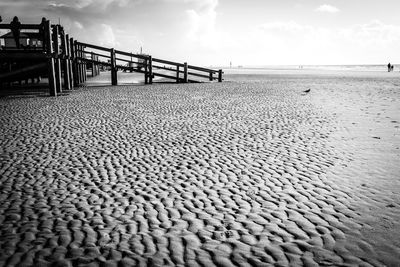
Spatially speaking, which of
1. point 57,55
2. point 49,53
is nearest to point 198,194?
point 49,53

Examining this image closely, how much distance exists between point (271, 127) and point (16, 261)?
658cm

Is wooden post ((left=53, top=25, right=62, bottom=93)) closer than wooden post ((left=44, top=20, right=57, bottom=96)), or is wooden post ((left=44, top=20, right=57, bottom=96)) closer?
wooden post ((left=44, top=20, right=57, bottom=96))

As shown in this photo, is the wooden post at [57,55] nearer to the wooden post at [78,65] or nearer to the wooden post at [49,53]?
the wooden post at [49,53]

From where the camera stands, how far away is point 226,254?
2.92 m

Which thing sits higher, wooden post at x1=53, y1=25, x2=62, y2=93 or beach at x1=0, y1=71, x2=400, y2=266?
wooden post at x1=53, y1=25, x2=62, y2=93

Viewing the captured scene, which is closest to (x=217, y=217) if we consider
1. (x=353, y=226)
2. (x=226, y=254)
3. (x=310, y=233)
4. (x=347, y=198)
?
(x=226, y=254)

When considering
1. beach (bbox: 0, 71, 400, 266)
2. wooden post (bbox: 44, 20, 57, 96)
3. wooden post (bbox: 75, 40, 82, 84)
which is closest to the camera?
beach (bbox: 0, 71, 400, 266)

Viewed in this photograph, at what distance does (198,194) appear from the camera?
4203 mm

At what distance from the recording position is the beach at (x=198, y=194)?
296cm

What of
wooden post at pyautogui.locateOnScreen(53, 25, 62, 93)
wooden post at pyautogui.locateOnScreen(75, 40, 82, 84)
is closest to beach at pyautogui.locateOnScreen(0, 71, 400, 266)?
wooden post at pyautogui.locateOnScreen(53, 25, 62, 93)

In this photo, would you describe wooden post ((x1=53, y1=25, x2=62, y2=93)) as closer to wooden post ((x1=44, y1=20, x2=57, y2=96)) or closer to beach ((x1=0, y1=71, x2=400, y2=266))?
wooden post ((x1=44, y1=20, x2=57, y2=96))

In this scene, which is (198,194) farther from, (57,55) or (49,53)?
(57,55)

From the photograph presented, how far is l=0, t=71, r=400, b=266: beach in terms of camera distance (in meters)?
2.96

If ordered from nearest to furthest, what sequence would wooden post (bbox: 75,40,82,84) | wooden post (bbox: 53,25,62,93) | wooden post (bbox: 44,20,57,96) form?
wooden post (bbox: 44,20,57,96) < wooden post (bbox: 53,25,62,93) < wooden post (bbox: 75,40,82,84)
